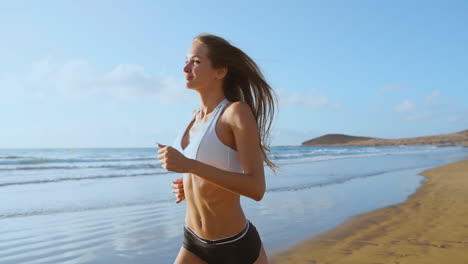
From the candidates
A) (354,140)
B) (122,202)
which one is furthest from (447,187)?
(354,140)

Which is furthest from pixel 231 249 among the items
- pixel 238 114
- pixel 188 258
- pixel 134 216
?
pixel 134 216

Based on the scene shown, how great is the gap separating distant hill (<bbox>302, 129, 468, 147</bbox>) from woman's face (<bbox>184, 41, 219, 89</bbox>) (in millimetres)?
70339

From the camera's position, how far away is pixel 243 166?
1975mm

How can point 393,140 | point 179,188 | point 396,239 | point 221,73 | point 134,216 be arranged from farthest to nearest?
point 393,140, point 134,216, point 396,239, point 179,188, point 221,73

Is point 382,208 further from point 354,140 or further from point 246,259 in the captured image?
point 354,140

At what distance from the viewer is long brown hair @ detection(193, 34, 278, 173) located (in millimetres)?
2252

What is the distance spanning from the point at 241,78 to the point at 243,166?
0.58 m

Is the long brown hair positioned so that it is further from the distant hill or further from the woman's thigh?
the distant hill

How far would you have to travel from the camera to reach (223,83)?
233 centimetres

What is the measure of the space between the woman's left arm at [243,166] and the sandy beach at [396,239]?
10.8 ft

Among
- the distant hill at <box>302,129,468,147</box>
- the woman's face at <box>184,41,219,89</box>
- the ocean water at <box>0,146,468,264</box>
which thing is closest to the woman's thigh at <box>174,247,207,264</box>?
the woman's face at <box>184,41,219,89</box>

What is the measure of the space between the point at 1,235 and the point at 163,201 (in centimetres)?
369

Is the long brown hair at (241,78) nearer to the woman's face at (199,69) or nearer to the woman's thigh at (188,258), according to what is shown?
the woman's face at (199,69)

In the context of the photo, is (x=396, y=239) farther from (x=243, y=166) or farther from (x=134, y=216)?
(x=243, y=166)
